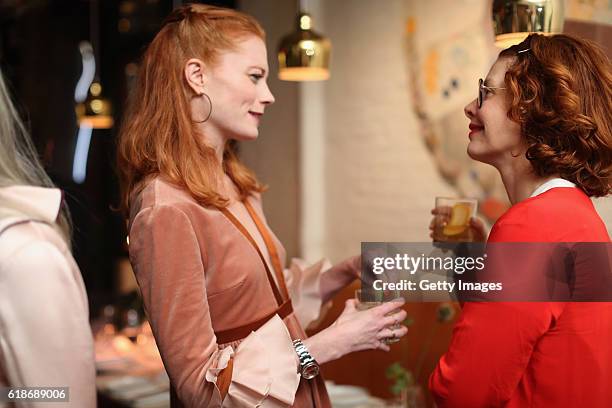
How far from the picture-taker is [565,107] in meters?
1.28

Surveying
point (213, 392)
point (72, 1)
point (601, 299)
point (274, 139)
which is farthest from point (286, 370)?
point (72, 1)

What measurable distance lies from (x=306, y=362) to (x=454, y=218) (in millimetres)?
476

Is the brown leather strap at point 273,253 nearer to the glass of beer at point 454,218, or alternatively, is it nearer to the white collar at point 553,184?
the glass of beer at point 454,218

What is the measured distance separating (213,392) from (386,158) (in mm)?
1799

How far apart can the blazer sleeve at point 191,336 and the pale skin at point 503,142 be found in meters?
0.57

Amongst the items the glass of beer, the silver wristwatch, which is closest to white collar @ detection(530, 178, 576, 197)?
the glass of beer

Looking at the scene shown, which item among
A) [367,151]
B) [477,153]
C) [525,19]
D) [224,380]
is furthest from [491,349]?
[367,151]

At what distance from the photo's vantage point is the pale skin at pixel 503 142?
1.37 metres

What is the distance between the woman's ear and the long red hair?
0.02m

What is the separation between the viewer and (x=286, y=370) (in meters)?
1.44

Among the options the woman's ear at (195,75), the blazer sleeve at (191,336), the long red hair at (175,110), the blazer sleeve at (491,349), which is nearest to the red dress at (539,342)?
the blazer sleeve at (491,349)

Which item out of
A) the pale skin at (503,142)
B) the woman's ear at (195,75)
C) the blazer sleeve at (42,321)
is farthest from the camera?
the woman's ear at (195,75)

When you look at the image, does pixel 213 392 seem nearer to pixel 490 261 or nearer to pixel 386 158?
pixel 490 261

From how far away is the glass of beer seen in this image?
162 cm
